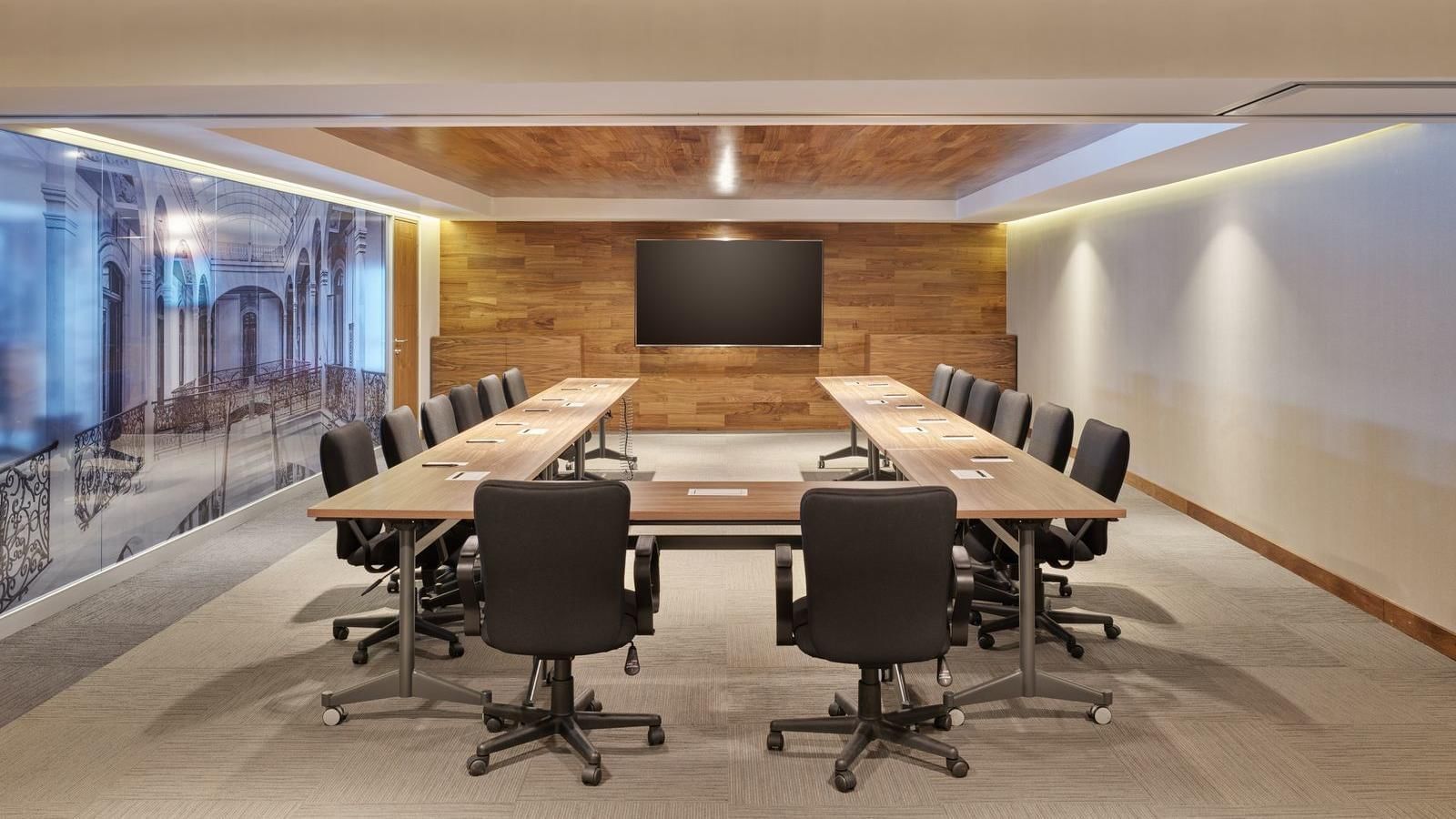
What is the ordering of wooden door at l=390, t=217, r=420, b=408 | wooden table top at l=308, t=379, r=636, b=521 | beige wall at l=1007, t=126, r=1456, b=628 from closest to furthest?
wooden table top at l=308, t=379, r=636, b=521, beige wall at l=1007, t=126, r=1456, b=628, wooden door at l=390, t=217, r=420, b=408

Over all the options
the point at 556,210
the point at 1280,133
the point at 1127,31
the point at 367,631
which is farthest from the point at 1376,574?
the point at 556,210

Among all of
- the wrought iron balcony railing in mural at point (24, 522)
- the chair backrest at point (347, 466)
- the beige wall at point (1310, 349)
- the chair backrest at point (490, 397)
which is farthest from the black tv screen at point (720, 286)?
the wrought iron balcony railing in mural at point (24, 522)

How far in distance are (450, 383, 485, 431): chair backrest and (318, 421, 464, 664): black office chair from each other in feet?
6.46

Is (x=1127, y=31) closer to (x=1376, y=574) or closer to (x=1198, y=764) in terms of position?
(x=1198, y=764)

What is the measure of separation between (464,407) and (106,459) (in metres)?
2.08

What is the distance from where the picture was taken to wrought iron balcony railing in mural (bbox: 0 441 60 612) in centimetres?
467

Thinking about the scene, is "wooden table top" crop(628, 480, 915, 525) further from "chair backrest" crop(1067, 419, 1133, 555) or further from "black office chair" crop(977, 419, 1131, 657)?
"chair backrest" crop(1067, 419, 1133, 555)

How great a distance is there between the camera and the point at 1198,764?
11.0ft

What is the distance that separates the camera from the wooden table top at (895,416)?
5.67 m

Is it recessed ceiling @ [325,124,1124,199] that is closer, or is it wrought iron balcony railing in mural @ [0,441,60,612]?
wrought iron balcony railing in mural @ [0,441,60,612]

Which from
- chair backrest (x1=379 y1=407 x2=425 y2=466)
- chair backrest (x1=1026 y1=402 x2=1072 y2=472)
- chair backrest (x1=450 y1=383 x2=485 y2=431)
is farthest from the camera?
chair backrest (x1=450 y1=383 x2=485 y2=431)

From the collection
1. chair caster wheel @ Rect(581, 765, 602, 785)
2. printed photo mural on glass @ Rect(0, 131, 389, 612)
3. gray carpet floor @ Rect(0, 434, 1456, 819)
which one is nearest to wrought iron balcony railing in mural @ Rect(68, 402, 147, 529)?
printed photo mural on glass @ Rect(0, 131, 389, 612)

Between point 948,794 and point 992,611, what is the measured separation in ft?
5.26

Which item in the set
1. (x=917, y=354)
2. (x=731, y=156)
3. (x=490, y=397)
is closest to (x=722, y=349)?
(x=917, y=354)
